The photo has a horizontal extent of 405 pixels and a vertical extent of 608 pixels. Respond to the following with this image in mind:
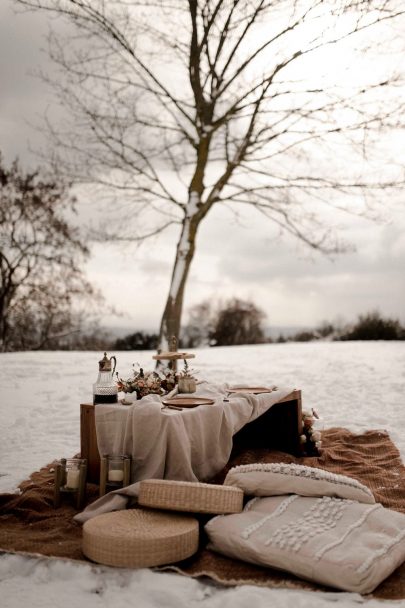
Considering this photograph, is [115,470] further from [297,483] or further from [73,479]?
[297,483]

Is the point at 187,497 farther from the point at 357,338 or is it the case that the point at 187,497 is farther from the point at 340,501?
the point at 357,338

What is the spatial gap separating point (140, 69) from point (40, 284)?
28.2ft

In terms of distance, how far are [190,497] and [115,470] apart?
2.83 feet

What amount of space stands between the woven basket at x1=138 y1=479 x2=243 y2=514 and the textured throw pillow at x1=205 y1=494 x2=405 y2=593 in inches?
2.8

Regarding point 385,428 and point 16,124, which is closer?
point 385,428

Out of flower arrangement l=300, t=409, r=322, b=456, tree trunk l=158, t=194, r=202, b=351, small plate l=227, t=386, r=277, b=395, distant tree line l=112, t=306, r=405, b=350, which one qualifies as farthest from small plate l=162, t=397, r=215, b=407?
distant tree line l=112, t=306, r=405, b=350

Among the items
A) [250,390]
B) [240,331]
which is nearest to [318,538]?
[250,390]

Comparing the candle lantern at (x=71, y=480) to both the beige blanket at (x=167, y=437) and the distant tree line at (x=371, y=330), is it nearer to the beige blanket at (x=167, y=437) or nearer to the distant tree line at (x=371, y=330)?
the beige blanket at (x=167, y=437)

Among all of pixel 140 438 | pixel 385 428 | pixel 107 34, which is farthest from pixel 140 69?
pixel 140 438

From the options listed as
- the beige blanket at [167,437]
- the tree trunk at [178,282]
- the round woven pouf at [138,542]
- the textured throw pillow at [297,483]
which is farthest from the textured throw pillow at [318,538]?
the tree trunk at [178,282]

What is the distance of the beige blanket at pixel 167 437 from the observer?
4.20 metres

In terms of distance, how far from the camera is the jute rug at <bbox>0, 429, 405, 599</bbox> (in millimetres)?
3004

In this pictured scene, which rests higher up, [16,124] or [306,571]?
[16,124]

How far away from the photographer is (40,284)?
1766 centimetres
